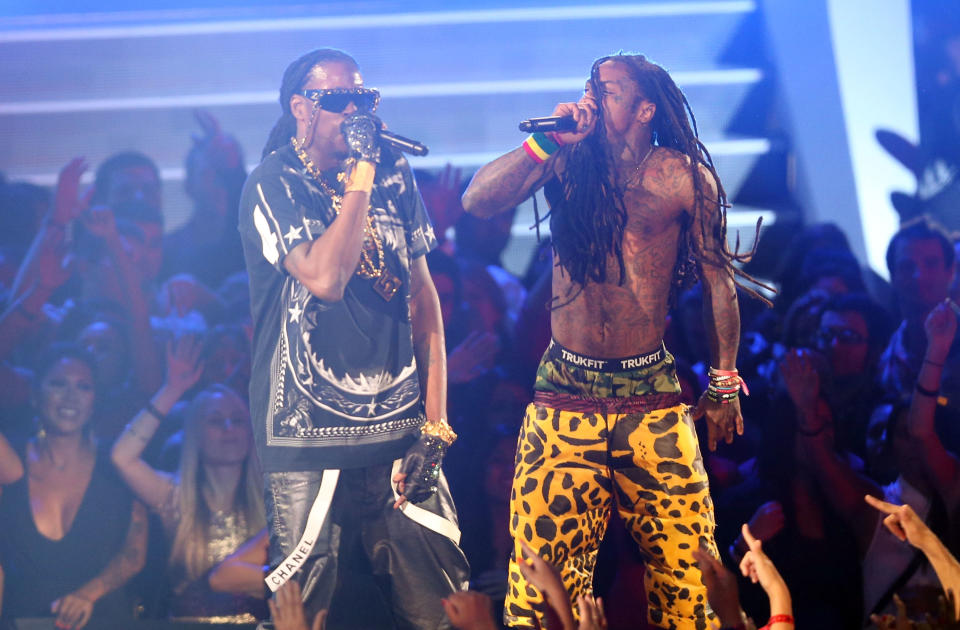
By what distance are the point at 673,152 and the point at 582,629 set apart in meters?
1.58

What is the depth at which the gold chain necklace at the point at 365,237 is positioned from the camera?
9.73 feet

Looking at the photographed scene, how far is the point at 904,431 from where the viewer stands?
372 cm

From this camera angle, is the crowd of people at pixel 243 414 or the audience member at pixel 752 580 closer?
the audience member at pixel 752 580

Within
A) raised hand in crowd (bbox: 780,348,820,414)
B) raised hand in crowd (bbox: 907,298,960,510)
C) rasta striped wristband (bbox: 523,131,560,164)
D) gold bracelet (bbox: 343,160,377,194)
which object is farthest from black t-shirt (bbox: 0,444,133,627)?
raised hand in crowd (bbox: 907,298,960,510)

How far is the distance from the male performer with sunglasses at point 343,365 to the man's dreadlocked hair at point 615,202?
1.91ft

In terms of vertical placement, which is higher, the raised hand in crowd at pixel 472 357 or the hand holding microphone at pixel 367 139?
the hand holding microphone at pixel 367 139

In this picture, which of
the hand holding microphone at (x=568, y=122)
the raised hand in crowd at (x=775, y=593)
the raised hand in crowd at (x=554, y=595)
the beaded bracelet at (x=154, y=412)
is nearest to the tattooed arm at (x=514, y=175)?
the hand holding microphone at (x=568, y=122)

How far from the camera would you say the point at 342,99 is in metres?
3.01

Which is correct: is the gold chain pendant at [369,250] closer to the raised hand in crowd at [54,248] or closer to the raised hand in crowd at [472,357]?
the raised hand in crowd at [472,357]

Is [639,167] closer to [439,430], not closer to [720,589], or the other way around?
[439,430]

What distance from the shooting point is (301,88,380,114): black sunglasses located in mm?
3006

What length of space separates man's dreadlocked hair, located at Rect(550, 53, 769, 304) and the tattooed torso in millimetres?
27

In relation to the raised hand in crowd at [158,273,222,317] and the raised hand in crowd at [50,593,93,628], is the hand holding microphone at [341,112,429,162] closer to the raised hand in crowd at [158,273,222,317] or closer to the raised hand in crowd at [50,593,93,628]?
the raised hand in crowd at [158,273,222,317]

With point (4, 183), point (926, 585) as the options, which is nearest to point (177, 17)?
point (4, 183)
